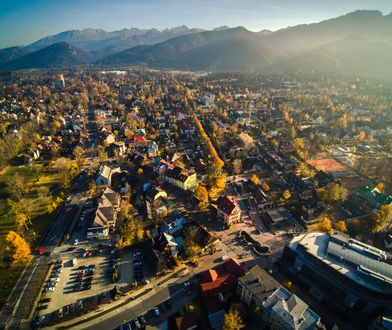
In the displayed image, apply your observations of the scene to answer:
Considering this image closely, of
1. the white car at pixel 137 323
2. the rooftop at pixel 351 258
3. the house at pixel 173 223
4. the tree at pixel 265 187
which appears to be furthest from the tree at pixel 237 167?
the white car at pixel 137 323

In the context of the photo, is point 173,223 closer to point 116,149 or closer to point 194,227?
point 194,227

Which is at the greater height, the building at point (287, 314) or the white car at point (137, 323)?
the building at point (287, 314)

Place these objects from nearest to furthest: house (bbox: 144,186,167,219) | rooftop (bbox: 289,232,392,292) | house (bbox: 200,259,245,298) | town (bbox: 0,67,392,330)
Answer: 1. town (bbox: 0,67,392,330)
2. rooftop (bbox: 289,232,392,292)
3. house (bbox: 200,259,245,298)
4. house (bbox: 144,186,167,219)

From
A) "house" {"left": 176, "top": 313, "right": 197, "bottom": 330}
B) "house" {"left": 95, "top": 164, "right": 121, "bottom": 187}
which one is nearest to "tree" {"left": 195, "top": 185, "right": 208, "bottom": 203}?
"house" {"left": 95, "top": 164, "right": 121, "bottom": 187}

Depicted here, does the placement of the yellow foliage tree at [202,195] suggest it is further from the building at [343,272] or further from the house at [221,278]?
the building at [343,272]

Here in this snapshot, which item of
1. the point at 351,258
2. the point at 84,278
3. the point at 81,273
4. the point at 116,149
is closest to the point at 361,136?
the point at 351,258

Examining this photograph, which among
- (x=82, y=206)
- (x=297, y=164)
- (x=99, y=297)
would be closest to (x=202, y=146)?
(x=297, y=164)

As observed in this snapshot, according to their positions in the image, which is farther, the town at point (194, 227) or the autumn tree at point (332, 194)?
the autumn tree at point (332, 194)

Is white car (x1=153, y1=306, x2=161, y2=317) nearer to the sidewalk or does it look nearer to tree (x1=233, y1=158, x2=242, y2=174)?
the sidewalk
